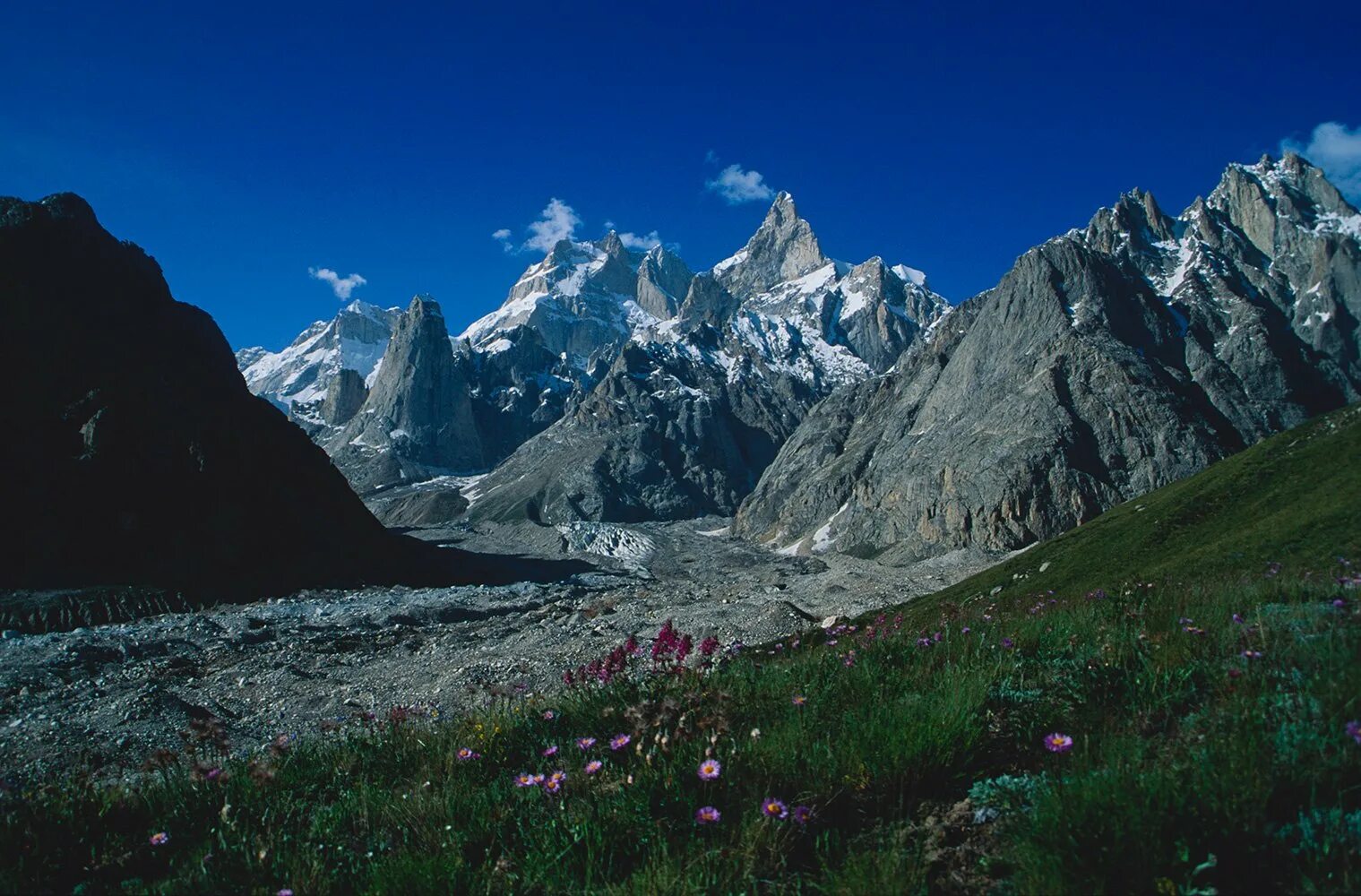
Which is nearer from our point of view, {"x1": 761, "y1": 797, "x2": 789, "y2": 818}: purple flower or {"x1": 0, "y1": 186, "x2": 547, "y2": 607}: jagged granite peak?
{"x1": 761, "y1": 797, "x2": 789, "y2": 818}: purple flower

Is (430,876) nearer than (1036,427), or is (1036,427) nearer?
(430,876)

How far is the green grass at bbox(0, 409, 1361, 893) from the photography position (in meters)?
3.23

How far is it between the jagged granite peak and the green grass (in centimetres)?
7897

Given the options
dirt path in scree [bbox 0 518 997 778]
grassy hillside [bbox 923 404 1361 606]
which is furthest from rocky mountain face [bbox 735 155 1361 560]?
grassy hillside [bbox 923 404 1361 606]

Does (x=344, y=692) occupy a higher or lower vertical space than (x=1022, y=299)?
lower

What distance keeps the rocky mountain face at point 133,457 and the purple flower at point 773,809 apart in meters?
82.9

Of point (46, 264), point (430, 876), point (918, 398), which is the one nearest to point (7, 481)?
point (46, 264)

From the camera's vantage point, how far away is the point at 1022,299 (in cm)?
18212

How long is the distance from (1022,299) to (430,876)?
7971 inches

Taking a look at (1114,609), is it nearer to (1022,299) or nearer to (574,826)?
(574,826)

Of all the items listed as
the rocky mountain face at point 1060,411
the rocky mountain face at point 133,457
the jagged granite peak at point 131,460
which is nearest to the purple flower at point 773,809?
the jagged granite peak at point 131,460

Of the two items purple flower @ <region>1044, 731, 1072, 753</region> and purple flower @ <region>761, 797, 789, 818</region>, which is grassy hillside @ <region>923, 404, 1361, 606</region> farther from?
purple flower @ <region>761, 797, 789, 818</region>

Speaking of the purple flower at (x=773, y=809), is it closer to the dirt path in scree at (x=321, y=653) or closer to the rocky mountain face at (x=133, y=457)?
the dirt path in scree at (x=321, y=653)

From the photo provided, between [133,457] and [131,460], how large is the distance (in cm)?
40
